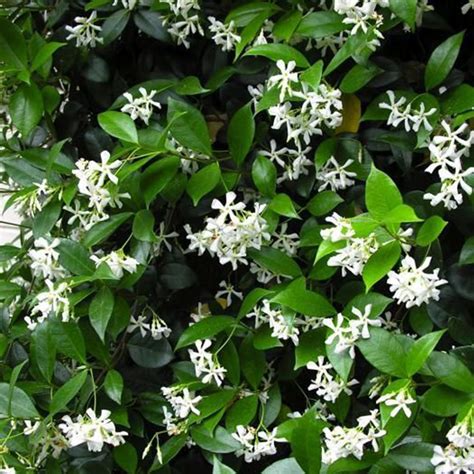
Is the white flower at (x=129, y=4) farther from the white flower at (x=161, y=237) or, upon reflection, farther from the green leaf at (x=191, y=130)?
the white flower at (x=161, y=237)

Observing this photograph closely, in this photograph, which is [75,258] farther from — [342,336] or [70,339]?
[342,336]

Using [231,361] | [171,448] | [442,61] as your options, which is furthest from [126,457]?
[442,61]

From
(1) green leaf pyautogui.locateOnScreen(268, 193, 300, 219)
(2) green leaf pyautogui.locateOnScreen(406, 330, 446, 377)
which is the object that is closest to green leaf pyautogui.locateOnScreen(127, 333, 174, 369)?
(1) green leaf pyautogui.locateOnScreen(268, 193, 300, 219)

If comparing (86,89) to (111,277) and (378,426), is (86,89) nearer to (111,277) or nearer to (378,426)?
(111,277)

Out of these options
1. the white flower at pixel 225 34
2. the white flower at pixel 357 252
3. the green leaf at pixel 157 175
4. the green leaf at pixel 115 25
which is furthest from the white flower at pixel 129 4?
the white flower at pixel 357 252

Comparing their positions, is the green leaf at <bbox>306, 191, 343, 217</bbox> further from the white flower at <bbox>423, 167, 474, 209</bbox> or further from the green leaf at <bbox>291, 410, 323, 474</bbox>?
the green leaf at <bbox>291, 410, 323, 474</bbox>

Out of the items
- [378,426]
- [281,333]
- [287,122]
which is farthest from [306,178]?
[378,426]

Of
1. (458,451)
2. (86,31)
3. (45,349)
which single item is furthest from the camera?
(86,31)
